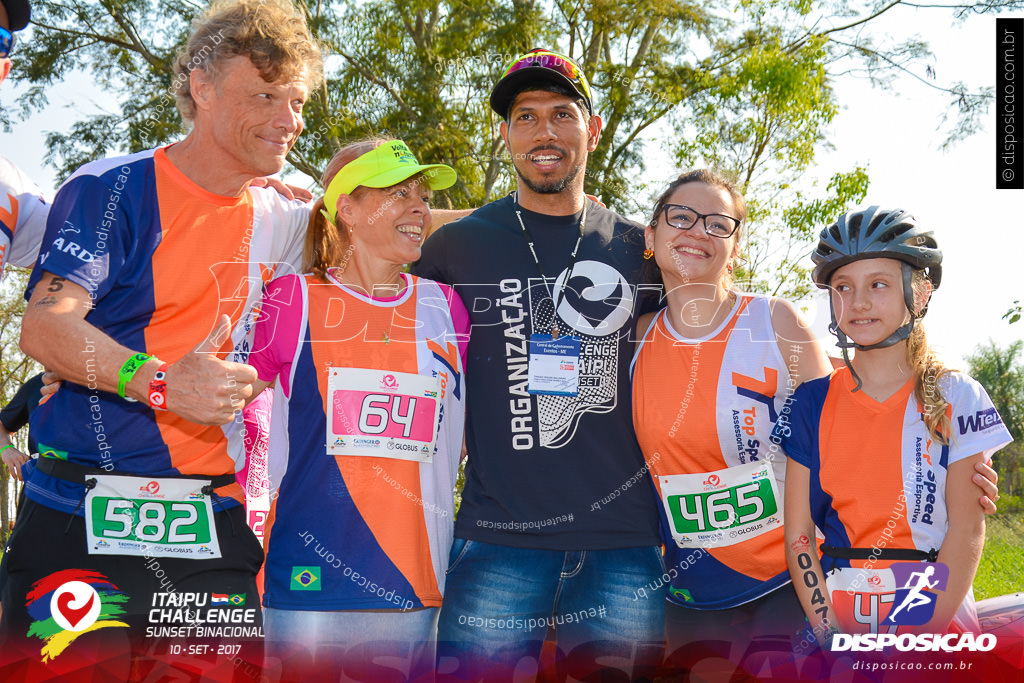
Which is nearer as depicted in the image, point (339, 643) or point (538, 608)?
point (339, 643)

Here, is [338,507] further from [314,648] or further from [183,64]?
[183,64]

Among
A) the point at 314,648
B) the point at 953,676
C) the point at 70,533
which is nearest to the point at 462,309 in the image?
the point at 314,648

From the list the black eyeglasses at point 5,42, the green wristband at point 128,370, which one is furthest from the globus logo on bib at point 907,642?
the black eyeglasses at point 5,42

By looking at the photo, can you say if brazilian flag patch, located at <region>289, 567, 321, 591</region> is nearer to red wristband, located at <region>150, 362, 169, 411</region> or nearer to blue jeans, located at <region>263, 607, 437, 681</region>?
blue jeans, located at <region>263, 607, 437, 681</region>

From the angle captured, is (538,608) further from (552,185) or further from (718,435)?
(552,185)

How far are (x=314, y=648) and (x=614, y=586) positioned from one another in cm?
128

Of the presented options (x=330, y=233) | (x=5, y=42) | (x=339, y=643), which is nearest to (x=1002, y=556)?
(x=339, y=643)

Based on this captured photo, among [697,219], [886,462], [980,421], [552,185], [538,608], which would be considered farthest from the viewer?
[552,185]

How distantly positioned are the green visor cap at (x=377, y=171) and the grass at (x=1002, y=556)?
11.3m

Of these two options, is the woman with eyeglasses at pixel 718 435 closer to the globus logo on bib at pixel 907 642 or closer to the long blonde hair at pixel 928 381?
the globus logo on bib at pixel 907 642

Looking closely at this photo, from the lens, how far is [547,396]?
11.9ft

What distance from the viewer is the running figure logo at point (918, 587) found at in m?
3.19

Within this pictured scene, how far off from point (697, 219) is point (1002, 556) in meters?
12.9

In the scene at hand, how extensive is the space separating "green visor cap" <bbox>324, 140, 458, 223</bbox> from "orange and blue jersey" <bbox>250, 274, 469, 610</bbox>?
19.0 inches
